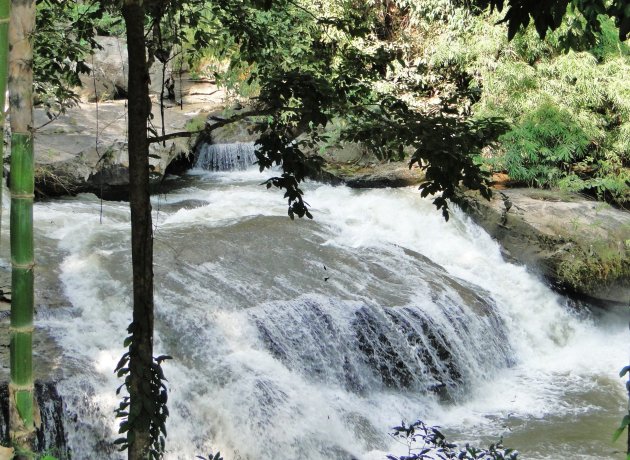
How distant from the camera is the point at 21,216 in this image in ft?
7.68

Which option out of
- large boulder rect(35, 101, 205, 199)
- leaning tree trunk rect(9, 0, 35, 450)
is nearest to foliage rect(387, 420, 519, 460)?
leaning tree trunk rect(9, 0, 35, 450)

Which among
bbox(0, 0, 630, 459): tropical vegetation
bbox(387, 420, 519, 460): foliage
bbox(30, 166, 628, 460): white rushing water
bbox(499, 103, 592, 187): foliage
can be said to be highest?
bbox(0, 0, 630, 459): tropical vegetation

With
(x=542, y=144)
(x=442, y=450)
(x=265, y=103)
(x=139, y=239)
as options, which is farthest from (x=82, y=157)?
(x=442, y=450)

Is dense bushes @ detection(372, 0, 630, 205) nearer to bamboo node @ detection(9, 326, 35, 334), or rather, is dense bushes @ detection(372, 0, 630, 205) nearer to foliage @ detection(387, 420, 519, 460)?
foliage @ detection(387, 420, 519, 460)

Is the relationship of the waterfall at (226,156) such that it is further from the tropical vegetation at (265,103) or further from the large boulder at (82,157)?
the tropical vegetation at (265,103)

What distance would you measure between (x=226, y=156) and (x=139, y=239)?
1035 centimetres

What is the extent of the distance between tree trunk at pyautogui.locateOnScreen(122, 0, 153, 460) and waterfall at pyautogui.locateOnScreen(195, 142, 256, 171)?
10.1 metres

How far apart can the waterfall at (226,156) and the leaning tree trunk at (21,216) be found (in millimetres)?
10970

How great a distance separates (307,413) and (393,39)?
35.7 ft

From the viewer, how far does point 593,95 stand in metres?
11.4

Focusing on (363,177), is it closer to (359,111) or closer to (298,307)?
(298,307)

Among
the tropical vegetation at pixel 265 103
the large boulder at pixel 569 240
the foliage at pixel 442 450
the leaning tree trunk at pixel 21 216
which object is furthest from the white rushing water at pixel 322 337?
the leaning tree trunk at pixel 21 216

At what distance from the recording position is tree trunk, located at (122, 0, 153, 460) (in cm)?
323

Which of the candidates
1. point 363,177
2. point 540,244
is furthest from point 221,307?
point 363,177
